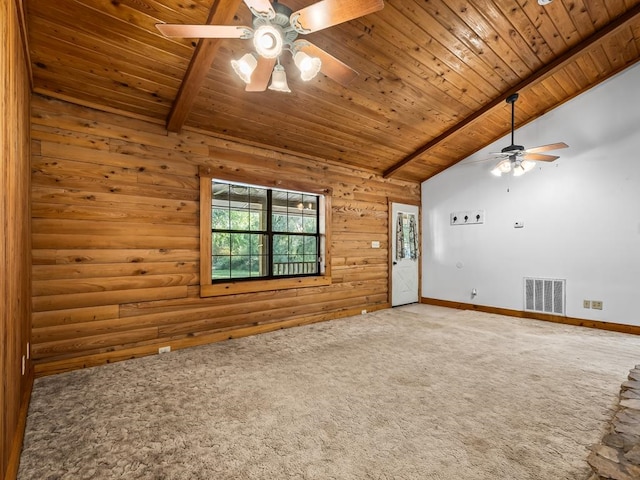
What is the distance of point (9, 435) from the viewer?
5.46 ft

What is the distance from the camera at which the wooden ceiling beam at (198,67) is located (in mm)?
2395

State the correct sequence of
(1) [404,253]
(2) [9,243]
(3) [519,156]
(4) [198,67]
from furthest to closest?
(1) [404,253] < (3) [519,156] < (4) [198,67] < (2) [9,243]

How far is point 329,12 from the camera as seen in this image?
5.83 feet

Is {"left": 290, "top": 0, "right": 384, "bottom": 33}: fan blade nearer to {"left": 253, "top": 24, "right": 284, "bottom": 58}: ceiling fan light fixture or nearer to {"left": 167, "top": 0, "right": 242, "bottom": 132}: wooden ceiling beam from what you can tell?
{"left": 253, "top": 24, "right": 284, "bottom": 58}: ceiling fan light fixture

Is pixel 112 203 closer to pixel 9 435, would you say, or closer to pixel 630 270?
pixel 9 435

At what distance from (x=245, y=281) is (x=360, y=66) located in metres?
3.02

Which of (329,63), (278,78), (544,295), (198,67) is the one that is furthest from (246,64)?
(544,295)

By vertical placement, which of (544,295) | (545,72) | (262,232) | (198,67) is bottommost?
(544,295)

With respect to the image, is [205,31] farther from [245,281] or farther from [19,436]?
[245,281]

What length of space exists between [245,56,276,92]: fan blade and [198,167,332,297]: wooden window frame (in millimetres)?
1656

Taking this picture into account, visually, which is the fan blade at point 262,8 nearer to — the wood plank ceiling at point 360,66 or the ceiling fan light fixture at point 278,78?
the ceiling fan light fixture at point 278,78

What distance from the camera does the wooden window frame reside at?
12.4 ft

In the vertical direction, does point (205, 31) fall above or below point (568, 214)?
above

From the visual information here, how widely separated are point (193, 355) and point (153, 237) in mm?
1393
